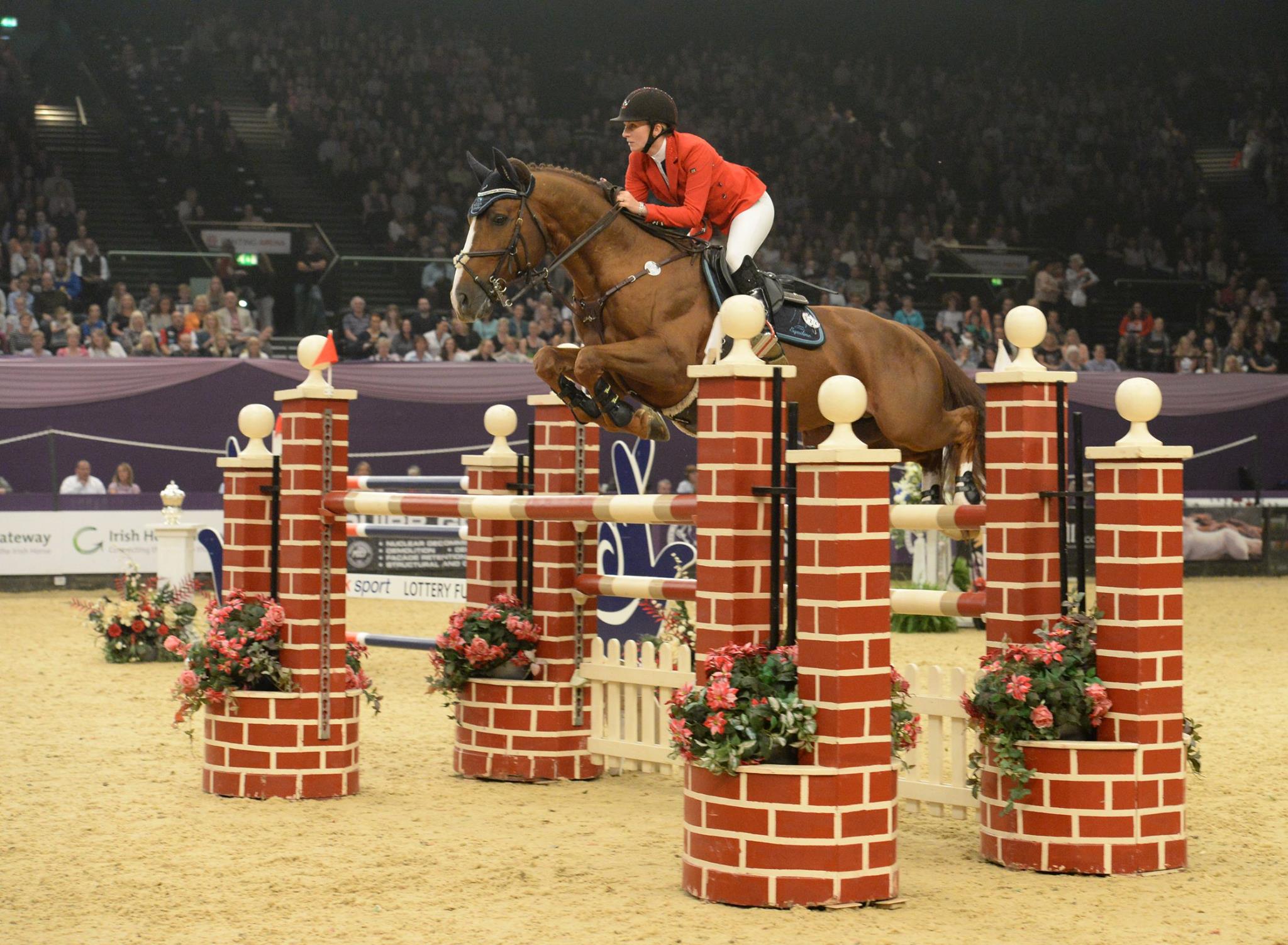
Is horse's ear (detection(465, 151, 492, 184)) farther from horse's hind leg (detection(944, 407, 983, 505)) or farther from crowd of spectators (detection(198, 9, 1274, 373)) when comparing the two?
crowd of spectators (detection(198, 9, 1274, 373))

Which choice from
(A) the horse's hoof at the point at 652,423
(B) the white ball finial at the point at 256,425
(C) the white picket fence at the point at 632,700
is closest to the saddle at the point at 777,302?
(A) the horse's hoof at the point at 652,423

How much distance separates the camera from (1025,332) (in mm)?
4418

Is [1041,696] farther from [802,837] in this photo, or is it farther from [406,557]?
[406,557]

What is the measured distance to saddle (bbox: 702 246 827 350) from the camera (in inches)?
214

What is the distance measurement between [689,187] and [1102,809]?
2637 millimetres

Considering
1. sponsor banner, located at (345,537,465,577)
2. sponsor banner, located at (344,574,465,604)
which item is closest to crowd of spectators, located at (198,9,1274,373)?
sponsor banner, located at (345,537,465,577)

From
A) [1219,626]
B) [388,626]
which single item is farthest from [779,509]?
[1219,626]

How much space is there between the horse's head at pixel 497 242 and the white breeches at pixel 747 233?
0.71m

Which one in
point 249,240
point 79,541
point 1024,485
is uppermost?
point 249,240

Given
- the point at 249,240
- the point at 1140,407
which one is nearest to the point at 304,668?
the point at 1140,407

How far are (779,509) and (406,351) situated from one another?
12.3m

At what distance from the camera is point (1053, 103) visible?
78.7 feet

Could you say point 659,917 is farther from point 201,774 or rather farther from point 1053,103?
point 1053,103

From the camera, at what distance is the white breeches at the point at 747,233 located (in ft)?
18.1
